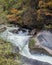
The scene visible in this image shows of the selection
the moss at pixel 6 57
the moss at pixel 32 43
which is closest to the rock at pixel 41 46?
the moss at pixel 32 43

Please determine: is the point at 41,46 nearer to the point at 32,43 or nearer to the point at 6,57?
the point at 32,43

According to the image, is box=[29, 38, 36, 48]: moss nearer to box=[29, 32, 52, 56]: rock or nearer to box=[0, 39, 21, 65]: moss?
box=[29, 32, 52, 56]: rock

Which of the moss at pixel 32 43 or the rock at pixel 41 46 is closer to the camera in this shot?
the rock at pixel 41 46

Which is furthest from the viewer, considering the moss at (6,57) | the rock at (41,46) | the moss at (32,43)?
the moss at (32,43)

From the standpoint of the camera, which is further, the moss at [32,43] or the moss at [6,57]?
the moss at [32,43]

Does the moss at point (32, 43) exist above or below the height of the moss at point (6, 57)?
below

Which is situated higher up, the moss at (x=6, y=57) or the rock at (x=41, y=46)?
the moss at (x=6, y=57)

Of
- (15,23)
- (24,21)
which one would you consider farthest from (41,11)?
(15,23)

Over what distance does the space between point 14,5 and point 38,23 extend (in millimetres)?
4051

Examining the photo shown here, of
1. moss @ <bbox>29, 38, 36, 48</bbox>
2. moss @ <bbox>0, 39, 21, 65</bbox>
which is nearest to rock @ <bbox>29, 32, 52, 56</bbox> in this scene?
moss @ <bbox>29, 38, 36, 48</bbox>

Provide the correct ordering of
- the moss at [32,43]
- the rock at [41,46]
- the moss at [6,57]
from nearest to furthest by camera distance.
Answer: the moss at [6,57] < the rock at [41,46] < the moss at [32,43]

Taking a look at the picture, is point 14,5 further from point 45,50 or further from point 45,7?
point 45,50

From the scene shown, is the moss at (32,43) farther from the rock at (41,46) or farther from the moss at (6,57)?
the moss at (6,57)

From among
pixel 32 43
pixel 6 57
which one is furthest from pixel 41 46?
pixel 6 57
